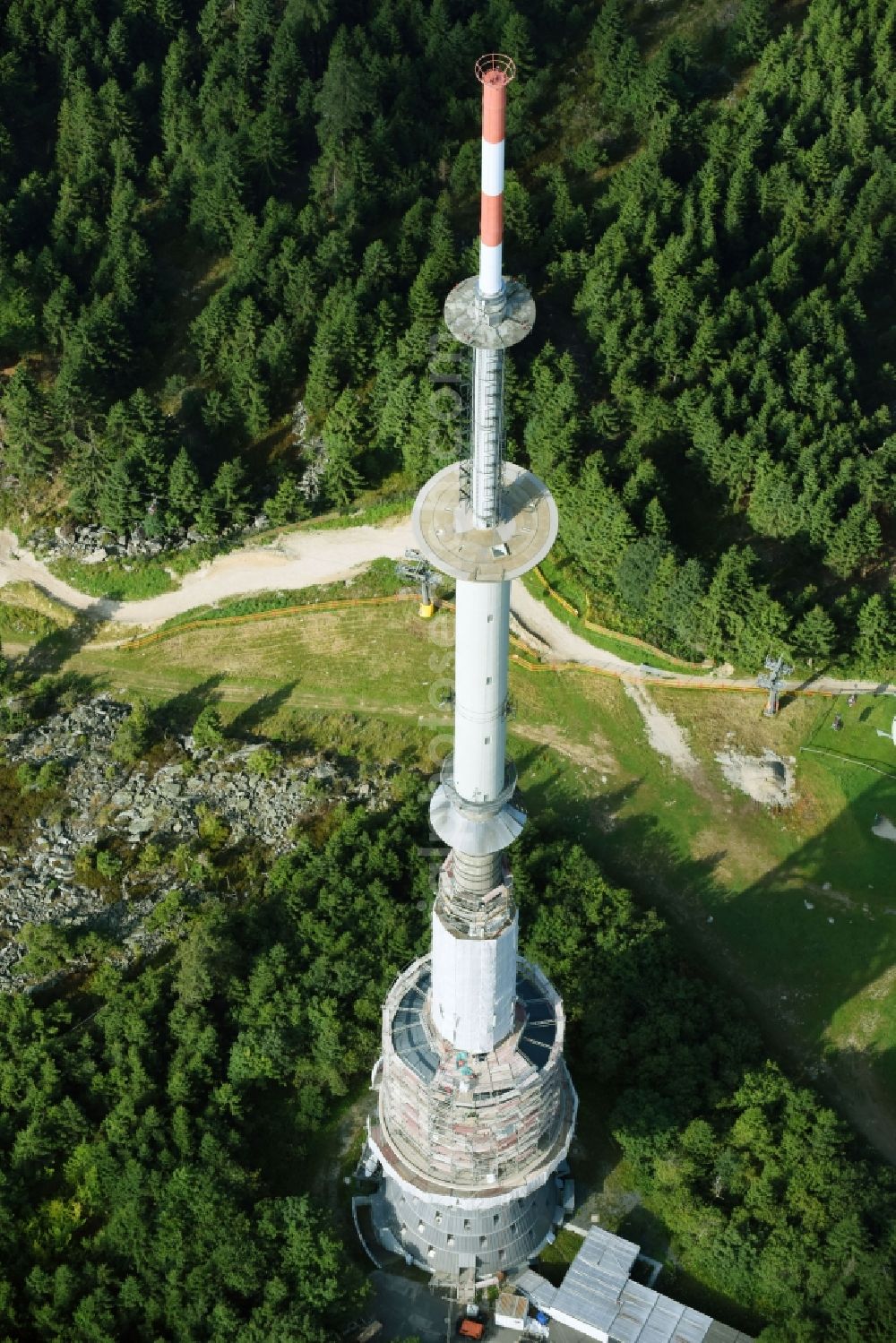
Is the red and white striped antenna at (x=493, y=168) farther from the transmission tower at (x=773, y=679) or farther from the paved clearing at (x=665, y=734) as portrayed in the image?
the paved clearing at (x=665, y=734)

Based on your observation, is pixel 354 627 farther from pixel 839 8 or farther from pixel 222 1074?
pixel 839 8

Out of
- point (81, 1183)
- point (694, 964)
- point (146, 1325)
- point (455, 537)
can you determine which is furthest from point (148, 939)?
point (455, 537)

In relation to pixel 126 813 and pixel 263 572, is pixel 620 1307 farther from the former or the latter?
pixel 263 572

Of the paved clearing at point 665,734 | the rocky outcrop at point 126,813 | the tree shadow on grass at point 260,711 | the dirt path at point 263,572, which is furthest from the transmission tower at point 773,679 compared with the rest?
the tree shadow on grass at point 260,711

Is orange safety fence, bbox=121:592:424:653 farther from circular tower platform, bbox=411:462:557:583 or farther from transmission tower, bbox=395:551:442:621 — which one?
circular tower platform, bbox=411:462:557:583

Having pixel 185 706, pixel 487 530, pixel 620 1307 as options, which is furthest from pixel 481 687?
pixel 185 706

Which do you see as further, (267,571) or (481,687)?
(267,571)
